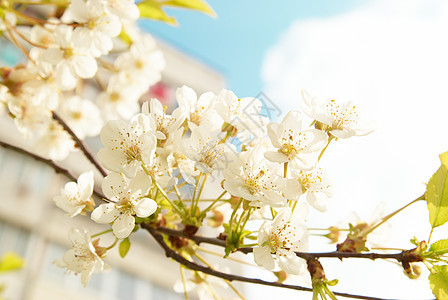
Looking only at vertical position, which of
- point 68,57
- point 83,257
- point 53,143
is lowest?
point 53,143

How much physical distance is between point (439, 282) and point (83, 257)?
1.52 ft

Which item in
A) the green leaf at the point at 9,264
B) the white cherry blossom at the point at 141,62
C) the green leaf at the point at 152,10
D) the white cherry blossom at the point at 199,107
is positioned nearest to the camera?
the white cherry blossom at the point at 199,107

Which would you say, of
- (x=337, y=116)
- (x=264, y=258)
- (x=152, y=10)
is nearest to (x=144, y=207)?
(x=264, y=258)

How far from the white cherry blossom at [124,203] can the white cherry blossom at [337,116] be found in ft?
0.71

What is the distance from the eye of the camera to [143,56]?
1.21m

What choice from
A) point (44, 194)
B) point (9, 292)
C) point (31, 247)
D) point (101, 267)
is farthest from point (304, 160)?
point (44, 194)

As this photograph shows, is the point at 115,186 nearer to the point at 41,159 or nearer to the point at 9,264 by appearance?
the point at 41,159

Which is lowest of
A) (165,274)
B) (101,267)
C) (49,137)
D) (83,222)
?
(165,274)

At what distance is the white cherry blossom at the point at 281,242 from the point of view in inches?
22.2

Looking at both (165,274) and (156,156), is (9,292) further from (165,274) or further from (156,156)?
(156,156)

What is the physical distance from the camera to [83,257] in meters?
0.69

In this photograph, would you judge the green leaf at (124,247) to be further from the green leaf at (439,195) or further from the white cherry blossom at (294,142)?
the green leaf at (439,195)

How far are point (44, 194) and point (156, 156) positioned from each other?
6593mm

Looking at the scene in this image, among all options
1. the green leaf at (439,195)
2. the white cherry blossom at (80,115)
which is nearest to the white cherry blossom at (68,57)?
the white cherry blossom at (80,115)
